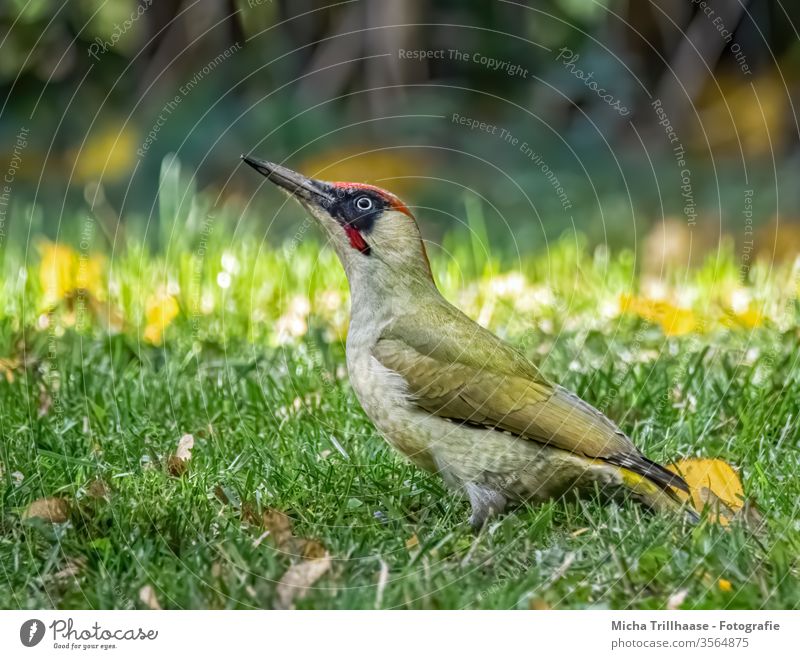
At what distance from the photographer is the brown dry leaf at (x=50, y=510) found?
3383 millimetres

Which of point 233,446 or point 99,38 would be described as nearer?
point 233,446

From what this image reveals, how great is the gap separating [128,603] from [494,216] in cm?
481

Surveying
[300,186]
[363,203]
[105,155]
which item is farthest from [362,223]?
[105,155]

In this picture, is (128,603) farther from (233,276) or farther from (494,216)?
(494,216)

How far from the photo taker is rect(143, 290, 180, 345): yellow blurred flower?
504 centimetres

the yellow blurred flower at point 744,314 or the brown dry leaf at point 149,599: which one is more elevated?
the yellow blurred flower at point 744,314

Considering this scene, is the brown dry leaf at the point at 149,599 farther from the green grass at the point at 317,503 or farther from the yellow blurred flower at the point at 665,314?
the yellow blurred flower at the point at 665,314

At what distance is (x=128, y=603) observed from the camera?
3031 millimetres

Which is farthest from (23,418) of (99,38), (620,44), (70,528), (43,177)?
(620,44)

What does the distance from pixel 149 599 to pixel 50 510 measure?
0.54m

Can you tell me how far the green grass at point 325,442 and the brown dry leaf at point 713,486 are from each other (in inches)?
2.6

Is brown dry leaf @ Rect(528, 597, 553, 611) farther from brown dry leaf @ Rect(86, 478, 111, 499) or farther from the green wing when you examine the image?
brown dry leaf @ Rect(86, 478, 111, 499)

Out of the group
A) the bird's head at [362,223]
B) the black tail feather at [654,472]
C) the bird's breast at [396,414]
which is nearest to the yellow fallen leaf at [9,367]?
the bird's head at [362,223]

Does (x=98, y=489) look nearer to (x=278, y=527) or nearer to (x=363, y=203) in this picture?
(x=278, y=527)
